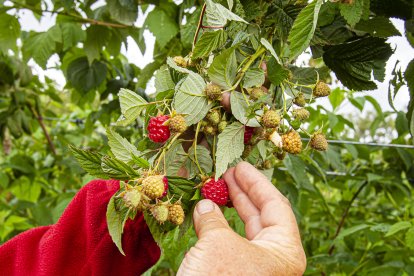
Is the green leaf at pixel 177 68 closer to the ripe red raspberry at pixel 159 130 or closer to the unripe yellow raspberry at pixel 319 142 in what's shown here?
the ripe red raspberry at pixel 159 130

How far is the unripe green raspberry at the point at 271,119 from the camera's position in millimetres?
495

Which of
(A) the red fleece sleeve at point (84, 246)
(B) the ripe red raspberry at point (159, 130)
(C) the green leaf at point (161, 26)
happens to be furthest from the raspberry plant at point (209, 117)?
(C) the green leaf at point (161, 26)

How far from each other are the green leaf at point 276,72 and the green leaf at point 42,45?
2.77 feet

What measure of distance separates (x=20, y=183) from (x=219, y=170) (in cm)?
154

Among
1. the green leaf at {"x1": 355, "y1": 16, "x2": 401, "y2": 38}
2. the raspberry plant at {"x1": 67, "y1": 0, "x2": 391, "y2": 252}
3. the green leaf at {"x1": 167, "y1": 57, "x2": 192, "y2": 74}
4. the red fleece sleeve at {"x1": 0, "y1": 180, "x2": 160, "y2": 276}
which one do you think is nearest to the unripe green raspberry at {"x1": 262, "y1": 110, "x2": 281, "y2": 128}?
the raspberry plant at {"x1": 67, "y1": 0, "x2": 391, "y2": 252}

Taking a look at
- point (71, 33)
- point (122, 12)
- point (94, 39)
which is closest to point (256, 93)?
point (122, 12)

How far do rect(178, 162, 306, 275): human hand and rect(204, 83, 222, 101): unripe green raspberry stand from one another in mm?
101

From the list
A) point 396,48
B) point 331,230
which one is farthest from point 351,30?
point 331,230

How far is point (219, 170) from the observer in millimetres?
507

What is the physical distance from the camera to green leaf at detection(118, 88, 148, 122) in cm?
53

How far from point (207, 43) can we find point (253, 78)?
73 mm

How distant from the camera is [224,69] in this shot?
20.4 inches

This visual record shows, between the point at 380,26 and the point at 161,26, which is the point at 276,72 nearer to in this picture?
the point at 380,26

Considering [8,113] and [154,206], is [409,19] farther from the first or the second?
[8,113]
